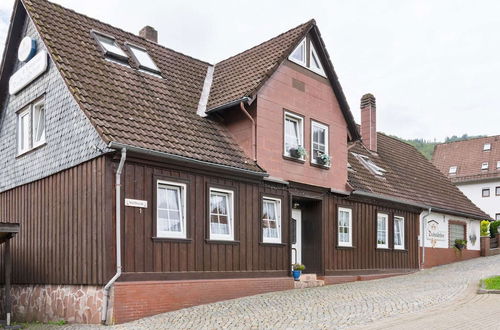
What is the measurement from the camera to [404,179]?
1070 inches

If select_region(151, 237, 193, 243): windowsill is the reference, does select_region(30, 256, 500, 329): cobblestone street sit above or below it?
below

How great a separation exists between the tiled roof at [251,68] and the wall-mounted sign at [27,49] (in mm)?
5074

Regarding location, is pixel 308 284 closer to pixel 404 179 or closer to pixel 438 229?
pixel 404 179

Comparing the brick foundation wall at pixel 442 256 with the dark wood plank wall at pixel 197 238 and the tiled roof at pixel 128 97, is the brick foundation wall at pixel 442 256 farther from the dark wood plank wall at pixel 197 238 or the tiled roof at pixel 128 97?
the tiled roof at pixel 128 97

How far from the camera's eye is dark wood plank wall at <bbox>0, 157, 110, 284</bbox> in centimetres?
1395

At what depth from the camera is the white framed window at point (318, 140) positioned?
64.0 ft

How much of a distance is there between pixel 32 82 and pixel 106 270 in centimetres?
673

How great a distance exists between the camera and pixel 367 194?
21797 mm

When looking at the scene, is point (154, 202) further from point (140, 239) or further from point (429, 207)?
point (429, 207)

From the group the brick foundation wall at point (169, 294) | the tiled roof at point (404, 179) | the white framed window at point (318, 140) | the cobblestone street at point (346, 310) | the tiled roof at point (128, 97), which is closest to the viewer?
the cobblestone street at point (346, 310)

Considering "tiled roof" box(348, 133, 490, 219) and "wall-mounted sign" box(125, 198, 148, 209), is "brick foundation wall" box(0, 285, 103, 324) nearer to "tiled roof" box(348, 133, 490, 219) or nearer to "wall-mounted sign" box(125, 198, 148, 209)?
"wall-mounted sign" box(125, 198, 148, 209)

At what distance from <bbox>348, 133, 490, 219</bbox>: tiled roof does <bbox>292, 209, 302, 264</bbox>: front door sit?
242cm

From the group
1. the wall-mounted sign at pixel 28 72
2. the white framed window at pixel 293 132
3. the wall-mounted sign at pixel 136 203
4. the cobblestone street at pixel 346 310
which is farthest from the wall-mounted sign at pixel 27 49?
the cobblestone street at pixel 346 310

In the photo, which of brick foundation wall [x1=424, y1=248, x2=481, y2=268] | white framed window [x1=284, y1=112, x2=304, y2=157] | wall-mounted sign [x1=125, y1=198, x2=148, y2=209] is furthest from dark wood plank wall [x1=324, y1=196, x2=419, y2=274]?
wall-mounted sign [x1=125, y1=198, x2=148, y2=209]
